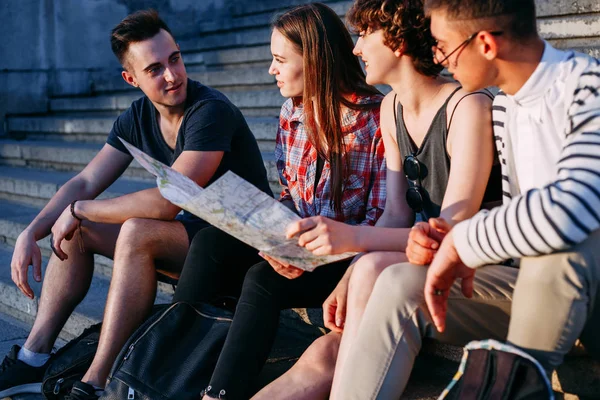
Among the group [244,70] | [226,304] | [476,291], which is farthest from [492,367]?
[244,70]

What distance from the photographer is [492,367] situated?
184 centimetres

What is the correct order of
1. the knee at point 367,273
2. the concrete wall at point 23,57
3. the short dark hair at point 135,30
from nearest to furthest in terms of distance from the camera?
the knee at point 367,273
the short dark hair at point 135,30
the concrete wall at point 23,57

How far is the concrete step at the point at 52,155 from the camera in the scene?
6.24 m

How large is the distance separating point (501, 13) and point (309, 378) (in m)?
1.25

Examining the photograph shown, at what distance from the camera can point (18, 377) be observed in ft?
10.5

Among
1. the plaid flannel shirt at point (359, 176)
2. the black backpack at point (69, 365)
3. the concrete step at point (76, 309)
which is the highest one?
the plaid flannel shirt at point (359, 176)

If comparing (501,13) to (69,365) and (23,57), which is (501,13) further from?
(23,57)

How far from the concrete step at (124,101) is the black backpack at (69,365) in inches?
105

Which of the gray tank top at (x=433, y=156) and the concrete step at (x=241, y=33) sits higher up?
the concrete step at (x=241, y=33)

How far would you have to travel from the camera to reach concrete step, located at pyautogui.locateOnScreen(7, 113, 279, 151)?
6680 mm

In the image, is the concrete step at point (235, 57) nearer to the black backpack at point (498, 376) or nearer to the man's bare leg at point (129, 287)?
the man's bare leg at point (129, 287)

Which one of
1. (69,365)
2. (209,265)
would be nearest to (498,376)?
(209,265)

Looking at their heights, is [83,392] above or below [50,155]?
below

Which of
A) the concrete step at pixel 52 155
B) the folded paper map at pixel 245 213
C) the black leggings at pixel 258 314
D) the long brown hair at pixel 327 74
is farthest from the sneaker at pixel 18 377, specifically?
the concrete step at pixel 52 155
